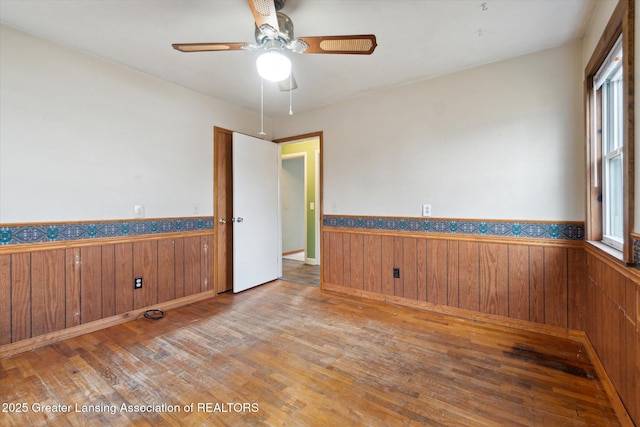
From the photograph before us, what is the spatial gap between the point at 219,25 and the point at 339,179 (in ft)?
6.77

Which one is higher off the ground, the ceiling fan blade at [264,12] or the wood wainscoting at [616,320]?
the ceiling fan blade at [264,12]

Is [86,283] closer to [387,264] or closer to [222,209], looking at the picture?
[222,209]

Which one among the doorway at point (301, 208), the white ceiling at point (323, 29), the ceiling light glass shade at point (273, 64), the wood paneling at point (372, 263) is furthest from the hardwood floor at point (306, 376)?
the white ceiling at point (323, 29)

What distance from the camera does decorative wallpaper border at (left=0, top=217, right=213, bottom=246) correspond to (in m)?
2.10

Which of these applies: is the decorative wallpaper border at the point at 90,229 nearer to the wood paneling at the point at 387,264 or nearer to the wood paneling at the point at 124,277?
the wood paneling at the point at 124,277

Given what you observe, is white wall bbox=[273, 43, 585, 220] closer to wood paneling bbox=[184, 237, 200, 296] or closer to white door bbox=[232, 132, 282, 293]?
white door bbox=[232, 132, 282, 293]

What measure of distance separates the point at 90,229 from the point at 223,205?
1389 mm

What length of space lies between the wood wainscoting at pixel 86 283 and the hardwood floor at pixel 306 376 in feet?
0.53

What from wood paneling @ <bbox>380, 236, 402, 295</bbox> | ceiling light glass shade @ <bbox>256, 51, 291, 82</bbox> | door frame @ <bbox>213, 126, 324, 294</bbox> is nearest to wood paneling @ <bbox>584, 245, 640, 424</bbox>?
wood paneling @ <bbox>380, 236, 402, 295</bbox>

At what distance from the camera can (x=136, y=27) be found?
2074 millimetres

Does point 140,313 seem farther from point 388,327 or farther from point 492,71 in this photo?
point 492,71

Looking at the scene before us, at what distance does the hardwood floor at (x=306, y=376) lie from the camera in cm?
148

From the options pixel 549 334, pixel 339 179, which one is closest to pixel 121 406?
pixel 339 179

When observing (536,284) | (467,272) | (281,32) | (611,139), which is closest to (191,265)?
(281,32)
